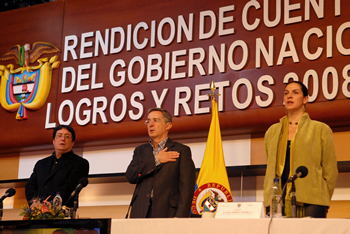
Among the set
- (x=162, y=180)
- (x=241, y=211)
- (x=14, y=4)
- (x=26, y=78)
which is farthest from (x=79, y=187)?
(x=14, y=4)

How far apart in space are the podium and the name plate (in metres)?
0.54

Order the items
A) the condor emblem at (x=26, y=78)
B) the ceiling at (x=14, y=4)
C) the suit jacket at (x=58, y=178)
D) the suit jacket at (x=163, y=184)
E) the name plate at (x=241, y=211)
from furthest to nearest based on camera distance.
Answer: the ceiling at (x=14, y=4) → the condor emblem at (x=26, y=78) → the suit jacket at (x=58, y=178) → the suit jacket at (x=163, y=184) → the name plate at (x=241, y=211)

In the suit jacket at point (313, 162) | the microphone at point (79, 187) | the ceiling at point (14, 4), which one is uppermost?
the ceiling at point (14, 4)

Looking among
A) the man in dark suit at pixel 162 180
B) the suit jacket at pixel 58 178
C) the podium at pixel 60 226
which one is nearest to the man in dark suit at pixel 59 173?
the suit jacket at pixel 58 178

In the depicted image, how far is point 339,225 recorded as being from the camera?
198 cm

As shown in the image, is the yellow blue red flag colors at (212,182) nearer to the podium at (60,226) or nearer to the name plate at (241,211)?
the name plate at (241,211)

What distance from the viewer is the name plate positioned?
220cm

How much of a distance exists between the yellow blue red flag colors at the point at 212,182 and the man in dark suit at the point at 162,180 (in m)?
0.78

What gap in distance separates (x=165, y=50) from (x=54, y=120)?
1.44 m

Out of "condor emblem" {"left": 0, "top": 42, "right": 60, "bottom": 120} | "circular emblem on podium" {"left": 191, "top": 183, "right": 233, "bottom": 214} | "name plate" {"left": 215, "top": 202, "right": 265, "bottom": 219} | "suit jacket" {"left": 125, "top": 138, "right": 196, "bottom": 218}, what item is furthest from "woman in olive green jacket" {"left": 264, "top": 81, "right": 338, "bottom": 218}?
"condor emblem" {"left": 0, "top": 42, "right": 60, "bottom": 120}

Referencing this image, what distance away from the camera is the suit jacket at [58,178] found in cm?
362

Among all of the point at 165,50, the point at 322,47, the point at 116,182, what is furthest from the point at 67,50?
the point at 322,47

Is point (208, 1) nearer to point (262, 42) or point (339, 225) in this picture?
point (262, 42)

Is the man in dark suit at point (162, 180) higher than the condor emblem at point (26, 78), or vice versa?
the condor emblem at point (26, 78)
